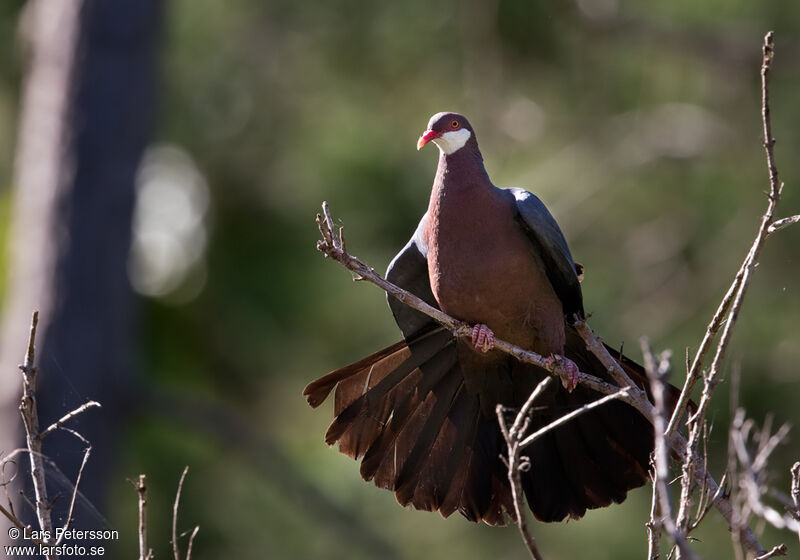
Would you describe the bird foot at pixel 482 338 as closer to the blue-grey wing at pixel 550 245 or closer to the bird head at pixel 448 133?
the blue-grey wing at pixel 550 245

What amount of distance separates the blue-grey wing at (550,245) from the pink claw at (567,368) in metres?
0.19

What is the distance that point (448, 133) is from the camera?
4.24 metres

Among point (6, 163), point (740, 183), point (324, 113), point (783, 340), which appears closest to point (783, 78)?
point (740, 183)

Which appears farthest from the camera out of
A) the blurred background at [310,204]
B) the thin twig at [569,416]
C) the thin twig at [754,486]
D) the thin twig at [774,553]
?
the blurred background at [310,204]

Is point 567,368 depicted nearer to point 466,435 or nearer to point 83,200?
point 466,435

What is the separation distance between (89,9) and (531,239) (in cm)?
409

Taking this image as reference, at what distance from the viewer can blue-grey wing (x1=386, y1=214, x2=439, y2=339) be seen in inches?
171

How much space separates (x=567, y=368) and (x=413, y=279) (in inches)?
31.8

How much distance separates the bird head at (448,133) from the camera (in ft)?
13.8

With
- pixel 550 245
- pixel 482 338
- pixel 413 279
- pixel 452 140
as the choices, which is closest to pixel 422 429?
pixel 482 338

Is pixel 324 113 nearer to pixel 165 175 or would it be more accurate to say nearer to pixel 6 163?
pixel 165 175

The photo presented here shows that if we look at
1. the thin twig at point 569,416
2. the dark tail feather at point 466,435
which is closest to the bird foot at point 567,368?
the dark tail feather at point 466,435

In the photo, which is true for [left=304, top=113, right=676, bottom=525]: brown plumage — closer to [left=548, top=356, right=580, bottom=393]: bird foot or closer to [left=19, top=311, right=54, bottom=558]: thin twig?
[left=548, top=356, right=580, bottom=393]: bird foot

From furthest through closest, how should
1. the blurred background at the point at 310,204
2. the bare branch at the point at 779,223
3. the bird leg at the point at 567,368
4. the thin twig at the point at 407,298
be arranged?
the blurred background at the point at 310,204
the bird leg at the point at 567,368
the thin twig at the point at 407,298
the bare branch at the point at 779,223
